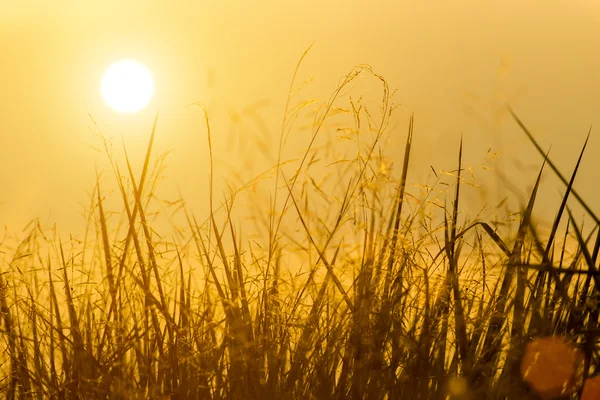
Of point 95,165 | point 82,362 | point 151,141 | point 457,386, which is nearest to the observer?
point 457,386

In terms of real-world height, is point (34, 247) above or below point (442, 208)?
above

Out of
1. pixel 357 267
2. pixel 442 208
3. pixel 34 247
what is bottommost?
pixel 357 267

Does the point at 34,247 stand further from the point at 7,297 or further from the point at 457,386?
the point at 457,386

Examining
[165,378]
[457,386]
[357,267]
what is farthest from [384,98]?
[165,378]

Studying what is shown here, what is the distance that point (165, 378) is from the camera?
1572mm

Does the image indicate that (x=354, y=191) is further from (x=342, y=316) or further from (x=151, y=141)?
(x=151, y=141)

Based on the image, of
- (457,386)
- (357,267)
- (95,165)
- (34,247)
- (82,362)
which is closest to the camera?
(457,386)

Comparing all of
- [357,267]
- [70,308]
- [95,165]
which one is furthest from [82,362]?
→ [357,267]

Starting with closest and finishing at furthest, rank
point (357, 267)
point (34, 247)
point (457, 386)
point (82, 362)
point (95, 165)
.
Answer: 1. point (457, 386)
2. point (357, 267)
3. point (82, 362)
4. point (95, 165)
5. point (34, 247)

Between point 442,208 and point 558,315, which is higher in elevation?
point 442,208

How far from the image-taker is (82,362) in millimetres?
1640

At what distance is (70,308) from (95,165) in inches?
16.8

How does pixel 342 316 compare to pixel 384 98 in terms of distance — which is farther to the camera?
pixel 384 98

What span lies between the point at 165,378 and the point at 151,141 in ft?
2.04
